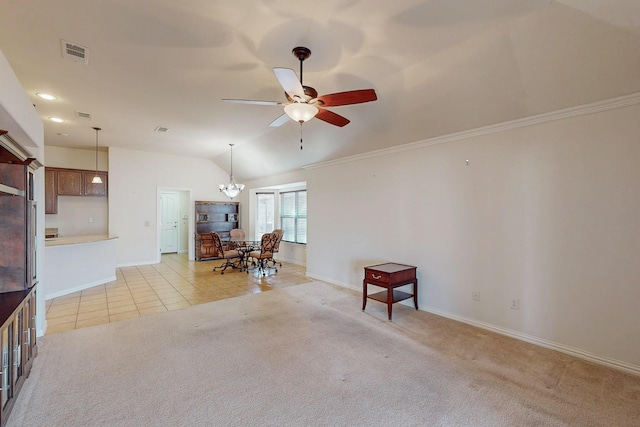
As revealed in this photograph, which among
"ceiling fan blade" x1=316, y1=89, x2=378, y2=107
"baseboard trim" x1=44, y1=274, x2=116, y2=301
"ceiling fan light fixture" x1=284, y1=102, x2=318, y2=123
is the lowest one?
"baseboard trim" x1=44, y1=274, x2=116, y2=301

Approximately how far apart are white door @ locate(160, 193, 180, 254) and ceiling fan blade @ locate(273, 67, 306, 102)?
28.1ft

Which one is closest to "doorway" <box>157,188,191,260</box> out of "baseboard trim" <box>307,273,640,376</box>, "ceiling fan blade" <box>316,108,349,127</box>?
"ceiling fan blade" <box>316,108,349,127</box>

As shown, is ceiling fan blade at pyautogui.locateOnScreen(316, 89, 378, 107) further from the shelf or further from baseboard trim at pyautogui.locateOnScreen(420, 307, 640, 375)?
baseboard trim at pyautogui.locateOnScreen(420, 307, 640, 375)

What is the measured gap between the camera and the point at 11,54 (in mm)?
2863

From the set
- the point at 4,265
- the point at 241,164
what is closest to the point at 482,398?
the point at 4,265

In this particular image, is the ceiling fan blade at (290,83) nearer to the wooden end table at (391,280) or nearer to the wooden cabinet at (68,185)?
the wooden end table at (391,280)

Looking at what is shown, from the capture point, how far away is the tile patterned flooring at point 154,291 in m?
4.02

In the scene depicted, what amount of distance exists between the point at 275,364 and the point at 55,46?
364 cm

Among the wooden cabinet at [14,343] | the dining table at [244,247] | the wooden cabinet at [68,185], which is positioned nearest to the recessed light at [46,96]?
the wooden cabinet at [14,343]

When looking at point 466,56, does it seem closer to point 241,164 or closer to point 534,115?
point 534,115

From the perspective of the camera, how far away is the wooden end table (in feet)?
12.4

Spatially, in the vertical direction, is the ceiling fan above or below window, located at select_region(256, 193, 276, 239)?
above

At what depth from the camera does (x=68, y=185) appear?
22.5 ft

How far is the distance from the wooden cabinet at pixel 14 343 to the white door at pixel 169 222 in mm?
7279
